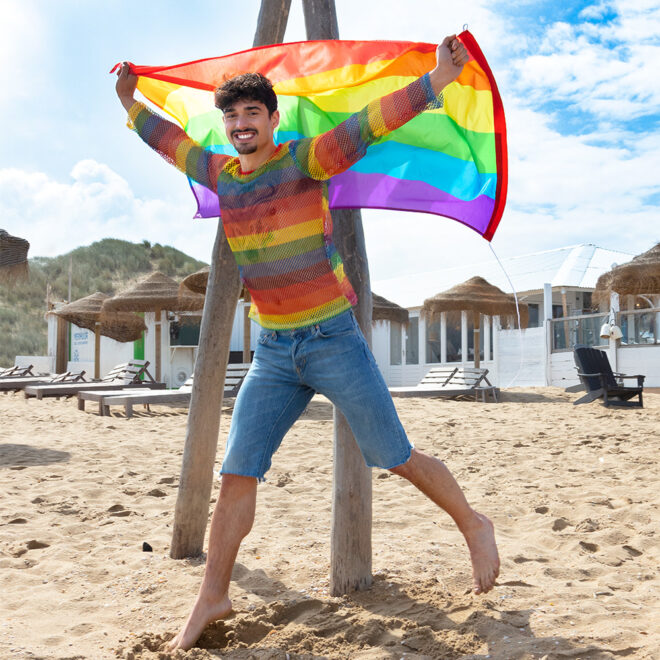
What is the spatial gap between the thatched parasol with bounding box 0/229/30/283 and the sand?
290 centimetres

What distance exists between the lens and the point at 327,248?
2.22 meters

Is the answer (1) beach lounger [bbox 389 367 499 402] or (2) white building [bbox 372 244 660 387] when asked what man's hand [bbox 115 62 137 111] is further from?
(2) white building [bbox 372 244 660 387]

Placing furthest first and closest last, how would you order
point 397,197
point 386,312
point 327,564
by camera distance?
point 386,312
point 327,564
point 397,197

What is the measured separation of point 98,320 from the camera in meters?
17.9

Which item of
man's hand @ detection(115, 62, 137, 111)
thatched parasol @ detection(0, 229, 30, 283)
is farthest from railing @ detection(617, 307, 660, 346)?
man's hand @ detection(115, 62, 137, 111)

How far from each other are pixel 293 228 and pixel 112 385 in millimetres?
12112

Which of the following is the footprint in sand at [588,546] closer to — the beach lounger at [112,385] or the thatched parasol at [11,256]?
the thatched parasol at [11,256]

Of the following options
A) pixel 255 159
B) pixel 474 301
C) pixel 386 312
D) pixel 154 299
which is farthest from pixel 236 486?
pixel 154 299

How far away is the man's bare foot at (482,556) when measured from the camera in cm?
232

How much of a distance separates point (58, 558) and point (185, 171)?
2.06m

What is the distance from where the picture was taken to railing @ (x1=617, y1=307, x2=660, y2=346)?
13844mm

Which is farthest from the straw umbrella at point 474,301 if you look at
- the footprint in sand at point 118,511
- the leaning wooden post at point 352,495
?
the leaning wooden post at point 352,495

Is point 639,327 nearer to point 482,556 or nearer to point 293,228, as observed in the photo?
point 482,556

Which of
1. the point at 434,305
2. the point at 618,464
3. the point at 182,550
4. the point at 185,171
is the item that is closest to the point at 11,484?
the point at 182,550
